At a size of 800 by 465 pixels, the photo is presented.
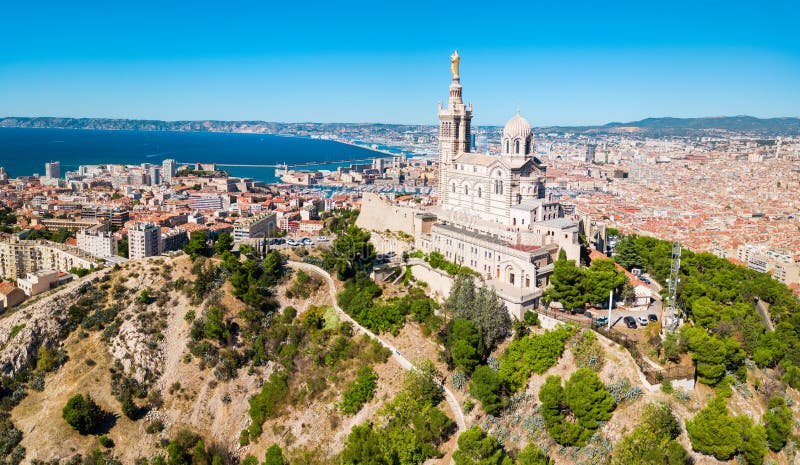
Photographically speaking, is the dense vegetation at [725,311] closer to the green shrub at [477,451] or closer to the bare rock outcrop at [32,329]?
the green shrub at [477,451]

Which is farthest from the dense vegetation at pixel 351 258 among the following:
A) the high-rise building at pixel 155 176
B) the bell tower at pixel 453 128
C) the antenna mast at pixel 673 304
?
the high-rise building at pixel 155 176

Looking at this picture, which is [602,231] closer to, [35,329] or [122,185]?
[35,329]

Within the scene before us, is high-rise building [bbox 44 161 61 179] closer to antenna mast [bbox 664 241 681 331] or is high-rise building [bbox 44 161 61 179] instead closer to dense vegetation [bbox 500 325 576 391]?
dense vegetation [bbox 500 325 576 391]

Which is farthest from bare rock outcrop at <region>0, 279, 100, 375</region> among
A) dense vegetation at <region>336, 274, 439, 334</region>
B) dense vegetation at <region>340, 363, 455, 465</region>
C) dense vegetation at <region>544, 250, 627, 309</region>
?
dense vegetation at <region>544, 250, 627, 309</region>

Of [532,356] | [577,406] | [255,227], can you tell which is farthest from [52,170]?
[577,406]

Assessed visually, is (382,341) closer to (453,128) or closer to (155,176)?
(453,128)
